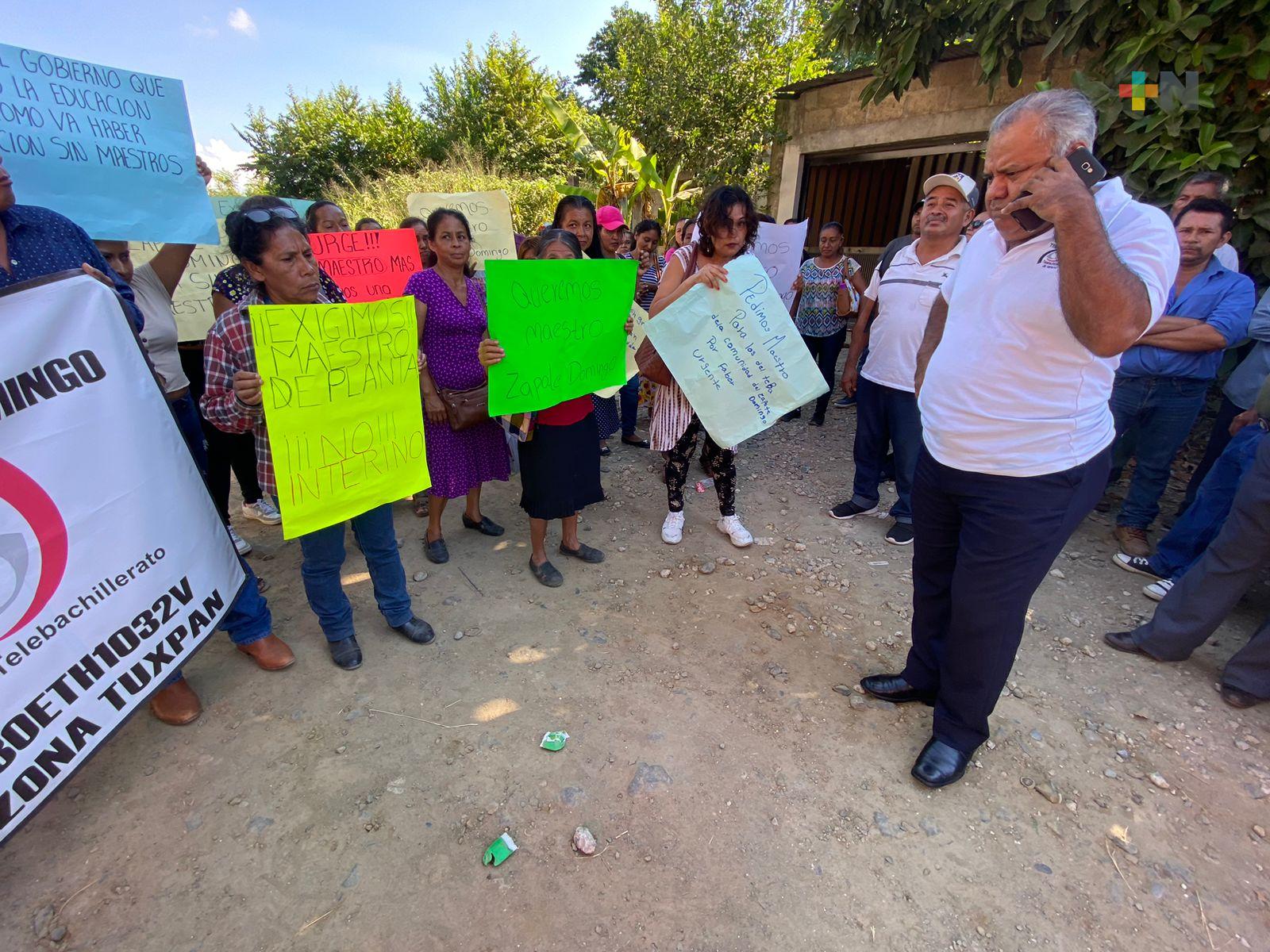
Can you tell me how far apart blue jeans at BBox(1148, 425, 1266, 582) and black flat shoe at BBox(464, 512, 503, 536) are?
380 centimetres

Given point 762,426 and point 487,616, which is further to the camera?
point 762,426

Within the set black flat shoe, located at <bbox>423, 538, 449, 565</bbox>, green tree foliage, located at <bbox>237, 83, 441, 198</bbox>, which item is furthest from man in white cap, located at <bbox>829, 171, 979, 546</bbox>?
green tree foliage, located at <bbox>237, 83, 441, 198</bbox>

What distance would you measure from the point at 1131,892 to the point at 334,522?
9.55 ft

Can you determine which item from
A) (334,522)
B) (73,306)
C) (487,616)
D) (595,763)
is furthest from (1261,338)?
(73,306)

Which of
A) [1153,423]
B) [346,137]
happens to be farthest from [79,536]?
[346,137]

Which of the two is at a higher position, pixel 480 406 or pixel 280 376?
pixel 280 376

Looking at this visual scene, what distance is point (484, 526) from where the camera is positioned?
3684 mm

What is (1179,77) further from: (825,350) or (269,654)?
(269,654)

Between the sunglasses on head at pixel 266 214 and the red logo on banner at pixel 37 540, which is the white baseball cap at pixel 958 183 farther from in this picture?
the red logo on banner at pixel 37 540

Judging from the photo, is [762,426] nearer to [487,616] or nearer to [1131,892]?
[487,616]

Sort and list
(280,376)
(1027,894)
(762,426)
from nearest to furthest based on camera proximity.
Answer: (1027,894) < (280,376) < (762,426)

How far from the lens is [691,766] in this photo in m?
2.09

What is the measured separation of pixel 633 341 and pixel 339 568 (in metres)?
1.93

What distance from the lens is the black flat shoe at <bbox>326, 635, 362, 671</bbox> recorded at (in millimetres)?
2529
